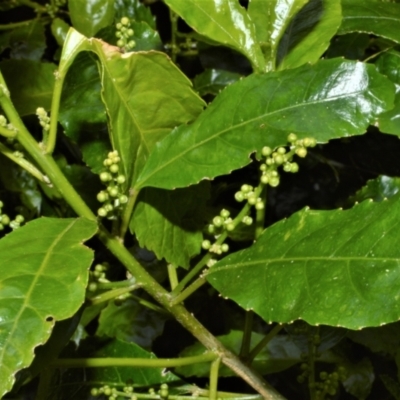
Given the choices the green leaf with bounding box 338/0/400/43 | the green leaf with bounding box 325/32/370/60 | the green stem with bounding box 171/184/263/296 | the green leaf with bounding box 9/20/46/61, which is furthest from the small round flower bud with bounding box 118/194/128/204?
the green leaf with bounding box 9/20/46/61

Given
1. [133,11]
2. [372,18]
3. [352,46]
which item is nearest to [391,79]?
[372,18]

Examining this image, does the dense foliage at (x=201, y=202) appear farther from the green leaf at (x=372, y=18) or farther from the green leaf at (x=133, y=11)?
the green leaf at (x=133, y=11)

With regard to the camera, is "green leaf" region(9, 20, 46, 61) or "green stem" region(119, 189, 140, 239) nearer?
"green stem" region(119, 189, 140, 239)

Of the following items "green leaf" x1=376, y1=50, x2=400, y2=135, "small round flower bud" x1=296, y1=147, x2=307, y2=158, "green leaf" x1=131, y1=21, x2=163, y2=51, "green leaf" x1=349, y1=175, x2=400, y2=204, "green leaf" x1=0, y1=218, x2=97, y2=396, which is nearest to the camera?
"green leaf" x1=0, y1=218, x2=97, y2=396

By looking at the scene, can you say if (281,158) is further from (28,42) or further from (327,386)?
(28,42)

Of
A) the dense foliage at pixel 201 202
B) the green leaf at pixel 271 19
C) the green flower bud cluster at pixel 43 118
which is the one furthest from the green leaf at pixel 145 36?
the green flower bud cluster at pixel 43 118

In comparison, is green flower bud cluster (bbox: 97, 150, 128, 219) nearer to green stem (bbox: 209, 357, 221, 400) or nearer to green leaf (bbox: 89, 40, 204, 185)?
green leaf (bbox: 89, 40, 204, 185)

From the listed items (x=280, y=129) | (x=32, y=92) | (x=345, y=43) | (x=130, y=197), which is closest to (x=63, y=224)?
(x=130, y=197)

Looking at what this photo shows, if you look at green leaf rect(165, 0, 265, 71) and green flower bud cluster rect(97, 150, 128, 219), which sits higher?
green leaf rect(165, 0, 265, 71)
